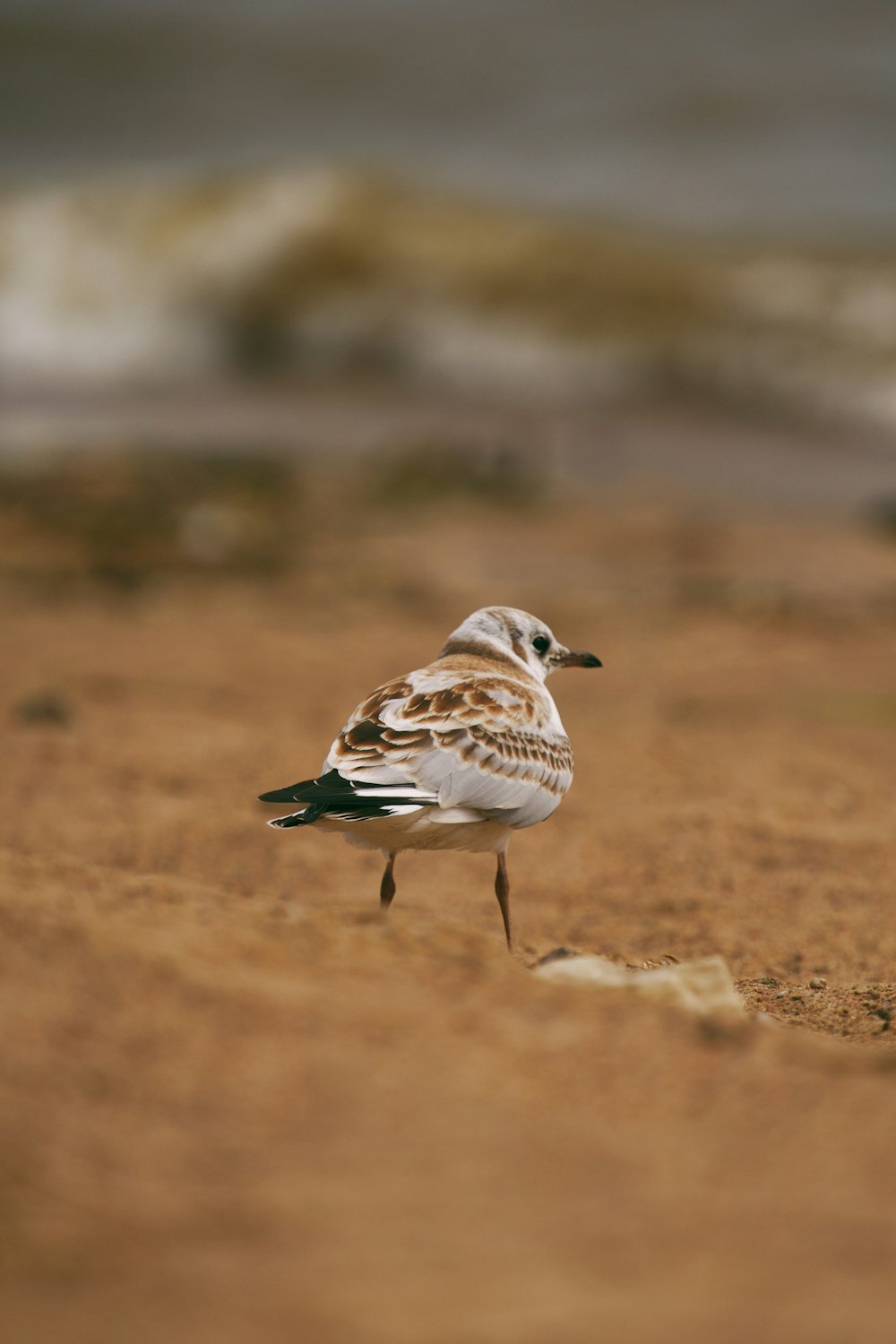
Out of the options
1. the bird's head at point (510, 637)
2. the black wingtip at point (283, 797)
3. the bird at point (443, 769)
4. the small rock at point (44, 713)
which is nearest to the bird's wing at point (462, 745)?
the bird at point (443, 769)

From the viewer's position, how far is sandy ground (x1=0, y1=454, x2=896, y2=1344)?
2098 millimetres

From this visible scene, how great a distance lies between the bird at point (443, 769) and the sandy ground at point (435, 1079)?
269 mm

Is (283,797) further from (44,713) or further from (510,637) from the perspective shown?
(44,713)

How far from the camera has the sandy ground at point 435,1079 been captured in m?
2.10

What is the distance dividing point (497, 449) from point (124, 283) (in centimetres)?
1314

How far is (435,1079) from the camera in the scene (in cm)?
269

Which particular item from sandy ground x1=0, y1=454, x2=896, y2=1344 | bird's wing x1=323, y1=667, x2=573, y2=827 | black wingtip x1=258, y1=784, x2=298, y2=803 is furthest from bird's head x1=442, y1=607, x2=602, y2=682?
black wingtip x1=258, y1=784, x2=298, y2=803

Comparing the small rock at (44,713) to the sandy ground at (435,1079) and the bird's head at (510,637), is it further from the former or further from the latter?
the bird's head at (510,637)

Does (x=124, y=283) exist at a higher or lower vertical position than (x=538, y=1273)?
higher

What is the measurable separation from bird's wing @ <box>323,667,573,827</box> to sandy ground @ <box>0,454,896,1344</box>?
0.38 m

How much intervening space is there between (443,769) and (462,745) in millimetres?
113

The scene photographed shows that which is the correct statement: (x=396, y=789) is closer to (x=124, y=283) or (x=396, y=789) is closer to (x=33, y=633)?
(x=33, y=633)

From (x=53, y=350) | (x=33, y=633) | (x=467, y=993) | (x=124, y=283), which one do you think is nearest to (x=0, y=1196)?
(x=467, y=993)

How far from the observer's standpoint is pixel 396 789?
3922 millimetres
